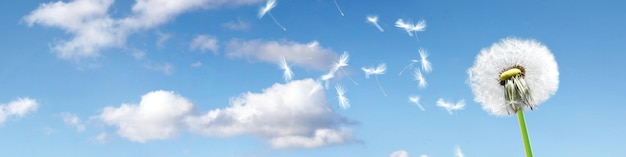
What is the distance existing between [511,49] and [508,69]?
29.7 inches

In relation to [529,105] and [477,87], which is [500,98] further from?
Result: [477,87]

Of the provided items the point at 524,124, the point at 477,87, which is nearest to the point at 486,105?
the point at 477,87

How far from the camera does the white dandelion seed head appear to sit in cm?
1490

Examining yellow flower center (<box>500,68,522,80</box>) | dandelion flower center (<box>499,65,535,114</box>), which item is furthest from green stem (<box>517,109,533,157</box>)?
yellow flower center (<box>500,68,522,80</box>)

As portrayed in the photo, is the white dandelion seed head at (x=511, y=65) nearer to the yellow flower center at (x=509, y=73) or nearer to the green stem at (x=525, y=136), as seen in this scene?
the yellow flower center at (x=509, y=73)

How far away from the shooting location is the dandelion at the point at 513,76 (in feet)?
47.3

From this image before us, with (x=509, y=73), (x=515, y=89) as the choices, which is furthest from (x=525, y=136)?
(x=509, y=73)

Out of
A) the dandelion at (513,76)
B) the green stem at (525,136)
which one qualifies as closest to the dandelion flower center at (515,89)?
the dandelion at (513,76)

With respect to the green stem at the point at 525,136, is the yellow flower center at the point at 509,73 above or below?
above

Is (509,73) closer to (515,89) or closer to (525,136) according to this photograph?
(515,89)

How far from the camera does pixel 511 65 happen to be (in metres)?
15.3

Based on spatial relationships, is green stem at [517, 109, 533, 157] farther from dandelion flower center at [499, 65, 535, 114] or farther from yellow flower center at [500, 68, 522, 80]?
yellow flower center at [500, 68, 522, 80]

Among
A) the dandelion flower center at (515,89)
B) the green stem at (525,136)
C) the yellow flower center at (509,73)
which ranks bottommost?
the green stem at (525,136)

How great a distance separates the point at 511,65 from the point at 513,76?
59 cm
